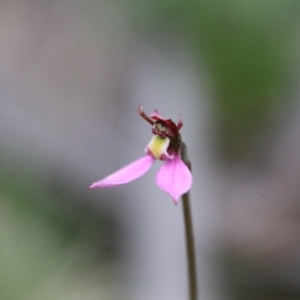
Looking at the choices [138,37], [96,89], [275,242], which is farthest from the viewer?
[138,37]

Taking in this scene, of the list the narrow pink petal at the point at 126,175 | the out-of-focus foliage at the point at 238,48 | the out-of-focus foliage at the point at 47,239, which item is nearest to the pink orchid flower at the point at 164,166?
the narrow pink petal at the point at 126,175

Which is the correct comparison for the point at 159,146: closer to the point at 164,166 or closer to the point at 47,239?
the point at 164,166

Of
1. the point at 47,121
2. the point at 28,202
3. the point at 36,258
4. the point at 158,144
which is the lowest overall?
the point at 158,144

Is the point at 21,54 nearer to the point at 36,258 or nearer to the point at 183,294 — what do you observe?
the point at 36,258

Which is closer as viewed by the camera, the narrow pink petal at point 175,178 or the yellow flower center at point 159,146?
the narrow pink petal at point 175,178

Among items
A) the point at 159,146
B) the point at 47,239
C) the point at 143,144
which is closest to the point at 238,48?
the point at 143,144

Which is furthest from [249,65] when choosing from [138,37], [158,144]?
[158,144]

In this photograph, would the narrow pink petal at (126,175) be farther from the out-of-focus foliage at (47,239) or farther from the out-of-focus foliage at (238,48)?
the out-of-focus foliage at (238,48)
